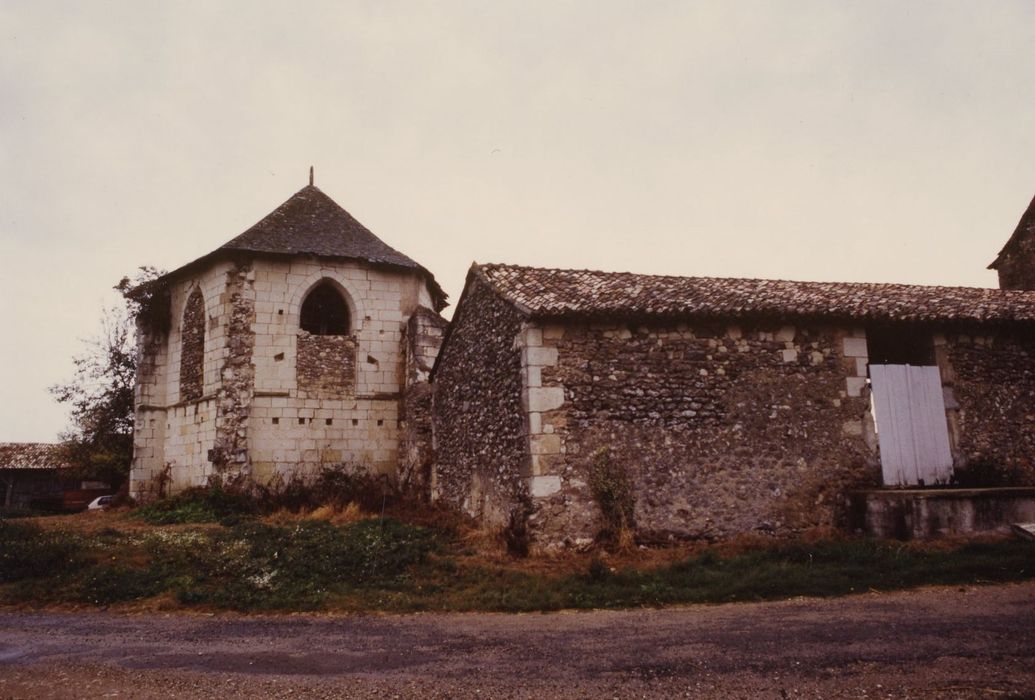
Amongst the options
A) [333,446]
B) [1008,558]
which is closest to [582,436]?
[1008,558]

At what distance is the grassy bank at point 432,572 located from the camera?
8.06 meters

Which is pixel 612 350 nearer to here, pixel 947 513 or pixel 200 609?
pixel 947 513

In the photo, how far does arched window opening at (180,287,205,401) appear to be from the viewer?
17211 millimetres

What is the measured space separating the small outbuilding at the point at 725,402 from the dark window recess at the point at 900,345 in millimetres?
35

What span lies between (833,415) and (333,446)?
1058 centimetres

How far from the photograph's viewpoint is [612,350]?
10680 millimetres

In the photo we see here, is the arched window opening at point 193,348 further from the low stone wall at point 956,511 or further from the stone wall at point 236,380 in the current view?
the low stone wall at point 956,511

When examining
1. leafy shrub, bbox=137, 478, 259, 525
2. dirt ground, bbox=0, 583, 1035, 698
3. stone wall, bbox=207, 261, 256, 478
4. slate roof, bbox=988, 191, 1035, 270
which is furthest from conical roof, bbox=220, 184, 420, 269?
slate roof, bbox=988, 191, 1035, 270

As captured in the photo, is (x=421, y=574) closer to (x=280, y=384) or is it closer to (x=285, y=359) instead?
(x=280, y=384)

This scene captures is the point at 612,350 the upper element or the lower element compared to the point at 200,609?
upper

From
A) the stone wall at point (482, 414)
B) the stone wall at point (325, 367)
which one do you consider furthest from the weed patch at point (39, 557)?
the stone wall at point (325, 367)

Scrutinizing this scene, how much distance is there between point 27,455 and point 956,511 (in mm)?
38980

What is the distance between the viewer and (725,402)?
35.3 ft

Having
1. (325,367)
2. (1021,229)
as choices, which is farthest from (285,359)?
(1021,229)
